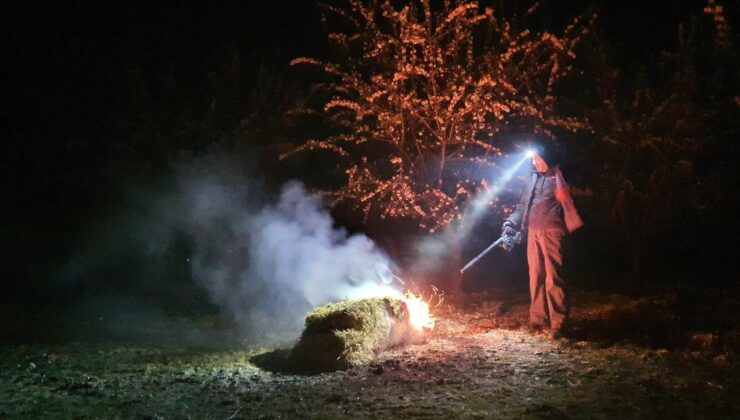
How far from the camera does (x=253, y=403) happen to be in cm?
538

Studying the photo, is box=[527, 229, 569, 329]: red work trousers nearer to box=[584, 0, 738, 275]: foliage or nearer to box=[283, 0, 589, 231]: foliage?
box=[283, 0, 589, 231]: foliage

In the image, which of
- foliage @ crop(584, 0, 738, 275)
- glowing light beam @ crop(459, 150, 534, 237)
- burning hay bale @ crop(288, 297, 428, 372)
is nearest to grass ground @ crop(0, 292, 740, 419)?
burning hay bale @ crop(288, 297, 428, 372)

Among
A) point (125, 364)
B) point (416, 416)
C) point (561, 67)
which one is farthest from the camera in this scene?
point (561, 67)

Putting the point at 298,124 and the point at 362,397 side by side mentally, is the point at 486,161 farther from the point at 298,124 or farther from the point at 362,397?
the point at 362,397

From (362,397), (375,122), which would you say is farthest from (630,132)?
(362,397)

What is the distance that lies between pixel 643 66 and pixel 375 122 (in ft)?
16.1

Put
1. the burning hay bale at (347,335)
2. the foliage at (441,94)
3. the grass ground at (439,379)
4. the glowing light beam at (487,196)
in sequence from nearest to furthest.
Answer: the grass ground at (439,379)
the burning hay bale at (347,335)
the foliage at (441,94)
the glowing light beam at (487,196)

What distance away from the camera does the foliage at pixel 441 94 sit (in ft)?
33.8

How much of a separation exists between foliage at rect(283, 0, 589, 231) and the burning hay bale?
3.58 metres

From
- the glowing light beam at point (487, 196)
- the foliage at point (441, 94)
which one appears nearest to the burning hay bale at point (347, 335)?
the foliage at point (441, 94)

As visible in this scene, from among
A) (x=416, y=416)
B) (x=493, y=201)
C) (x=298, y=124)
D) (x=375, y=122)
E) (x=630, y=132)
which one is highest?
(x=298, y=124)

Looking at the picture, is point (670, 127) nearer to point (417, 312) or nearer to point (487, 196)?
point (487, 196)

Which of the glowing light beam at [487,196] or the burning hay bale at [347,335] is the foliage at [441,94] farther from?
the burning hay bale at [347,335]

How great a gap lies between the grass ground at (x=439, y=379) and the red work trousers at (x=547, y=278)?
0.35 m
